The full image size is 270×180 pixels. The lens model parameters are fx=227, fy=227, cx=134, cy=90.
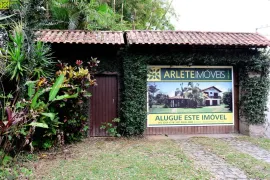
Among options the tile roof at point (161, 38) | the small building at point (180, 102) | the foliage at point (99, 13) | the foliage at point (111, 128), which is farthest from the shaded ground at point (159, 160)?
the foliage at point (99, 13)

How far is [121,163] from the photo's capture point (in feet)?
15.7

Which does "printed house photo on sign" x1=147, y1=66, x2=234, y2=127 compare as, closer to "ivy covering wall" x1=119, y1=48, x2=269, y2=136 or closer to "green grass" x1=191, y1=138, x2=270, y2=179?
"ivy covering wall" x1=119, y1=48, x2=269, y2=136

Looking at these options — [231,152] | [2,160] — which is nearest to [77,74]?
[2,160]

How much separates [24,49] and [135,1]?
10.9 meters

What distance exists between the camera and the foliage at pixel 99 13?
9.60 m

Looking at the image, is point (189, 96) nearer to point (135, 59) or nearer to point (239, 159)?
point (135, 59)

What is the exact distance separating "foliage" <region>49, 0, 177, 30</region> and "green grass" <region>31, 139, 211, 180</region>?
3.81 metres

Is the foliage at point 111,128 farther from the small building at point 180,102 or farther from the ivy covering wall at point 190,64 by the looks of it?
the small building at point 180,102

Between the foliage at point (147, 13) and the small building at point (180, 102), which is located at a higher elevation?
the foliage at point (147, 13)

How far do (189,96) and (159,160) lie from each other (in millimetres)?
3486

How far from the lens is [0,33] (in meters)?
5.42

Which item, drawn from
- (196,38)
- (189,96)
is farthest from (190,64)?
(189,96)

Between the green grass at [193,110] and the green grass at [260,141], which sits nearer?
the green grass at [260,141]

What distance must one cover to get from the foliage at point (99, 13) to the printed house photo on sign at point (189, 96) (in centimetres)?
382
